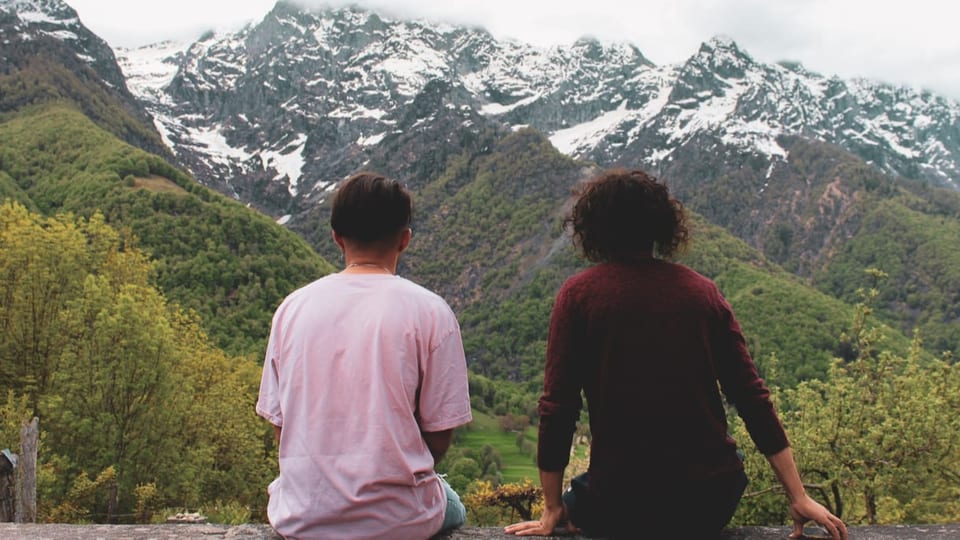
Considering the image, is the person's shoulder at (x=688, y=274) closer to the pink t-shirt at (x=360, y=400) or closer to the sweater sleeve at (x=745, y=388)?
the sweater sleeve at (x=745, y=388)

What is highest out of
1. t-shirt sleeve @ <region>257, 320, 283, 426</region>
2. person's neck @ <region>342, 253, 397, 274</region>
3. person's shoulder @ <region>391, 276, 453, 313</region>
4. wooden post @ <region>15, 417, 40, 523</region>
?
person's neck @ <region>342, 253, 397, 274</region>

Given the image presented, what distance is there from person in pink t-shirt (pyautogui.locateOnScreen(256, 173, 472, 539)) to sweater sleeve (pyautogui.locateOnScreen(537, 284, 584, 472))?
1.60ft

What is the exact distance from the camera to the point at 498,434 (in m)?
108

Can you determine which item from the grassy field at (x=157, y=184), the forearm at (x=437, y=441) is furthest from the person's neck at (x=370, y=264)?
the grassy field at (x=157, y=184)

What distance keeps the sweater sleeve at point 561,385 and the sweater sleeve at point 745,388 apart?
0.75 m

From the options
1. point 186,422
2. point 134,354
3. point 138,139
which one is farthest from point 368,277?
point 138,139

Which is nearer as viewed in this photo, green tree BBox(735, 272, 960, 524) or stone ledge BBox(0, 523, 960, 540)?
stone ledge BBox(0, 523, 960, 540)

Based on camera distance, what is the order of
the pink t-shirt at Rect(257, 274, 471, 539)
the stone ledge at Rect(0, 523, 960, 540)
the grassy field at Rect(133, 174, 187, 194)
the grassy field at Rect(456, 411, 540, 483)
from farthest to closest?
the grassy field at Rect(133, 174, 187, 194)
the grassy field at Rect(456, 411, 540, 483)
the stone ledge at Rect(0, 523, 960, 540)
the pink t-shirt at Rect(257, 274, 471, 539)

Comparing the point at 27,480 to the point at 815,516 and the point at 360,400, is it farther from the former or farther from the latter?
the point at 815,516

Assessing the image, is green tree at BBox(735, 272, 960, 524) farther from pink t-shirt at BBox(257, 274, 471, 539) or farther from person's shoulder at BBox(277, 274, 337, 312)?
person's shoulder at BBox(277, 274, 337, 312)

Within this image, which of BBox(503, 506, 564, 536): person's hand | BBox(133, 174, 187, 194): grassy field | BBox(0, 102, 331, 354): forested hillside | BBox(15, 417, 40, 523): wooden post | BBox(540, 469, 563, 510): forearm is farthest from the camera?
BBox(133, 174, 187, 194): grassy field

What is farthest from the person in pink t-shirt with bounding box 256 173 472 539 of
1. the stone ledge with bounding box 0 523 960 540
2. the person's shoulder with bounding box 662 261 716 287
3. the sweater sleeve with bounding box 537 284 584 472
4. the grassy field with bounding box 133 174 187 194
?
the grassy field with bounding box 133 174 187 194

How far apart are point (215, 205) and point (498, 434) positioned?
189ft

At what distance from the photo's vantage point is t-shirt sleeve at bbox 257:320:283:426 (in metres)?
3.84
